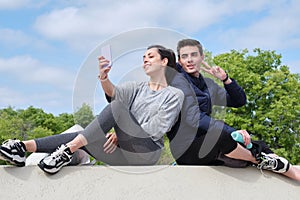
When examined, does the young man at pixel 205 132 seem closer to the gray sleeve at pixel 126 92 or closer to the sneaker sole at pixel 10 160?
the gray sleeve at pixel 126 92

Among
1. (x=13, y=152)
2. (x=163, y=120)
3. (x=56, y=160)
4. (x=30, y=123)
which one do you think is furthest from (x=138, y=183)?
(x=30, y=123)

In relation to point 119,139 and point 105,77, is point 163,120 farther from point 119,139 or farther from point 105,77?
point 105,77

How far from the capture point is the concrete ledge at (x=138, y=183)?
264cm

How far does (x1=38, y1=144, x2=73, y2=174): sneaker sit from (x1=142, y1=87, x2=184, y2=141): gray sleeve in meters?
0.50

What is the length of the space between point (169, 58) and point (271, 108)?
57.1ft

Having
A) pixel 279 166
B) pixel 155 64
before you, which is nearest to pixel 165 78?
pixel 155 64

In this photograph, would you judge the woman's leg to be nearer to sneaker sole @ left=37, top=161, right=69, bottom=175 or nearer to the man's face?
sneaker sole @ left=37, top=161, right=69, bottom=175

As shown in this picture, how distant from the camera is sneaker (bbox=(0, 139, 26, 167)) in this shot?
2.61 meters

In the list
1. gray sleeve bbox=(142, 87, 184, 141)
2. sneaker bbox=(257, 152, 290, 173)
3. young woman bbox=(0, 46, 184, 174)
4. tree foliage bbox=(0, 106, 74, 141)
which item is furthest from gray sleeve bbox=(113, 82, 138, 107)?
tree foliage bbox=(0, 106, 74, 141)

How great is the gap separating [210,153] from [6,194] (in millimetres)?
1281

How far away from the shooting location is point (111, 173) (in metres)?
2.71

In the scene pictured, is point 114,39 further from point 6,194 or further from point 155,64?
point 6,194

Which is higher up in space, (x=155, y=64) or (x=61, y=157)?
(x=155, y=64)

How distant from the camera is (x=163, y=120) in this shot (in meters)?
2.75
